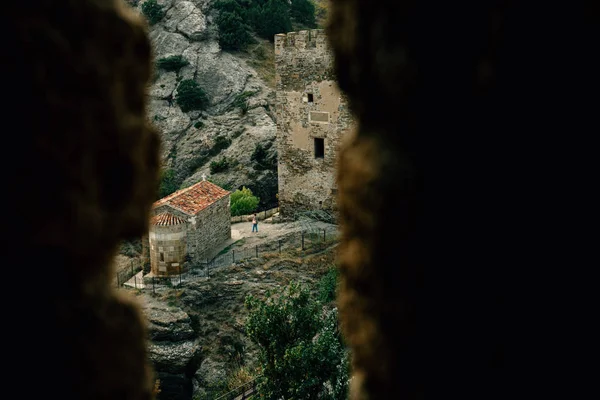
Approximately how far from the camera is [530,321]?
10.6 feet

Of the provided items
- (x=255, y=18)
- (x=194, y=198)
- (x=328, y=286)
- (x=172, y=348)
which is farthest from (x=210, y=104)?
(x=172, y=348)

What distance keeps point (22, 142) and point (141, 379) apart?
1227 millimetres

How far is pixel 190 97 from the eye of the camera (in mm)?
41000

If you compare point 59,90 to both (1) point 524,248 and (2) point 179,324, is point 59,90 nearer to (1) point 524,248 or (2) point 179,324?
(1) point 524,248

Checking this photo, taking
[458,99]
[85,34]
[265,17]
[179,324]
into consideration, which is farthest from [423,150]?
[265,17]

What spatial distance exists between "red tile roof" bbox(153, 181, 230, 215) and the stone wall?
13 centimetres

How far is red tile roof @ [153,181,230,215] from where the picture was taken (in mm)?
22331

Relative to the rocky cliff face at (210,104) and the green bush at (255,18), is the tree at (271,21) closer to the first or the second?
the green bush at (255,18)

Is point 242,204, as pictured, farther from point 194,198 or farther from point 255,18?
point 255,18

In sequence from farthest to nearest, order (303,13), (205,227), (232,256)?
(303,13), (232,256), (205,227)

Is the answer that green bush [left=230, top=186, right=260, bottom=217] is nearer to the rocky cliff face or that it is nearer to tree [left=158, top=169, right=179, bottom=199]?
the rocky cliff face

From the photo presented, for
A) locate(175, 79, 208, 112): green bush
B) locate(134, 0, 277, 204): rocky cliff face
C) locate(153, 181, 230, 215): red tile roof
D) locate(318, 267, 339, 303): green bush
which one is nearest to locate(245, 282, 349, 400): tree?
locate(318, 267, 339, 303): green bush

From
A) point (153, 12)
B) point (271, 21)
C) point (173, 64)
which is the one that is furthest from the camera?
point (271, 21)

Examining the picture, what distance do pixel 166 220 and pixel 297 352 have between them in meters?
8.66
